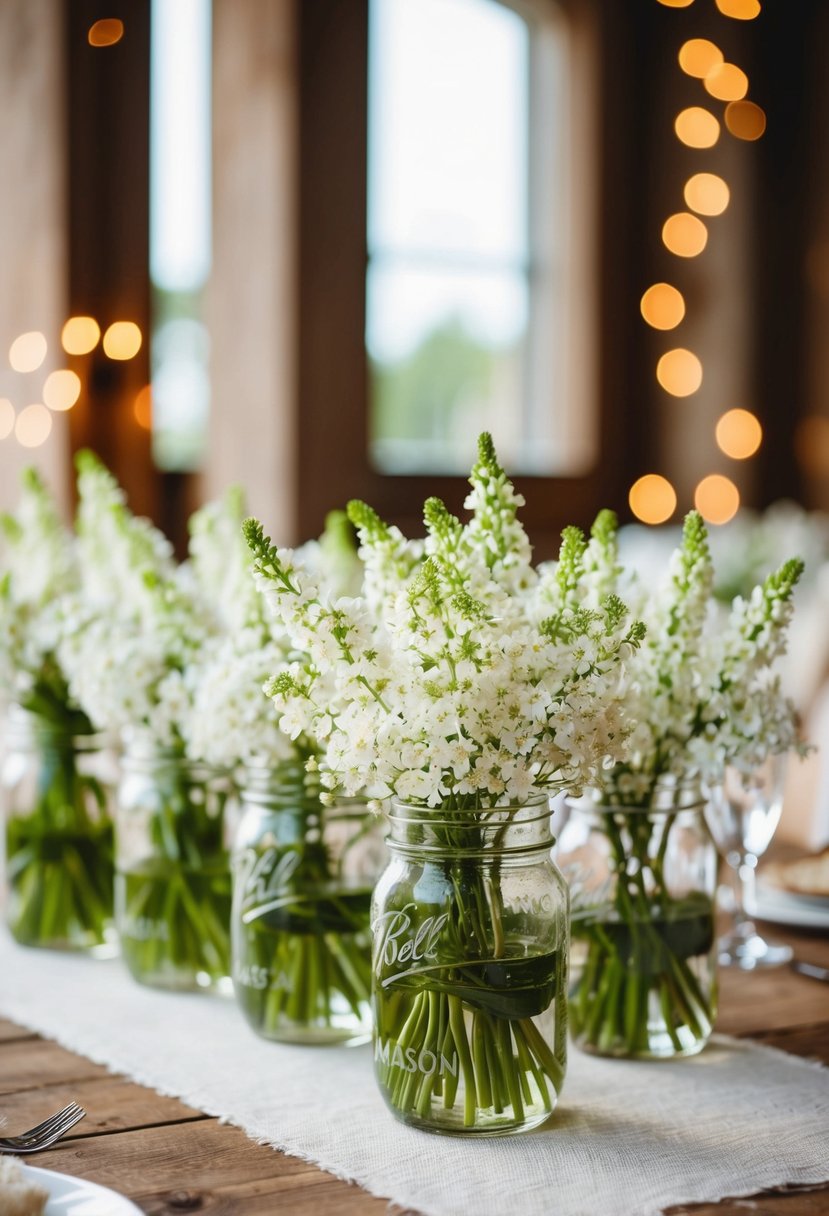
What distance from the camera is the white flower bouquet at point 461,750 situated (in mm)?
802

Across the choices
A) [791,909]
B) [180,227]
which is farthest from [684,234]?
[791,909]

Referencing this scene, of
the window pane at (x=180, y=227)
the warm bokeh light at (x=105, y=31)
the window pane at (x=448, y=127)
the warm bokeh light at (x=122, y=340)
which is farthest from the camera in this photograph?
the window pane at (x=448, y=127)

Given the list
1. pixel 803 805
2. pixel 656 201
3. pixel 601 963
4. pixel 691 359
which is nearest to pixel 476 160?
pixel 656 201

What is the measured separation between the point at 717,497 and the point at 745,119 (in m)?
1.03

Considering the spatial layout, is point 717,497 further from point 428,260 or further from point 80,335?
point 80,335

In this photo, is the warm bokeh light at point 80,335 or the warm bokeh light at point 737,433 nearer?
the warm bokeh light at point 80,335

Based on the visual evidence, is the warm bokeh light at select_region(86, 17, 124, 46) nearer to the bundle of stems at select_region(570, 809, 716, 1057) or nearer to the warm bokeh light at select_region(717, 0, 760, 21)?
the warm bokeh light at select_region(717, 0, 760, 21)

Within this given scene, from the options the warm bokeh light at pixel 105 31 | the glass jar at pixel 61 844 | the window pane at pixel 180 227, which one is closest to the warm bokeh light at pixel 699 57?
the window pane at pixel 180 227

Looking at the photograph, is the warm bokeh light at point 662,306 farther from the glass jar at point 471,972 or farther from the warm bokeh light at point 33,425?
the glass jar at point 471,972

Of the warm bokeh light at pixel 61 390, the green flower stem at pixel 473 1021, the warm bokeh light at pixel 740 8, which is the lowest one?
the green flower stem at pixel 473 1021

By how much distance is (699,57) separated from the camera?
3816 millimetres

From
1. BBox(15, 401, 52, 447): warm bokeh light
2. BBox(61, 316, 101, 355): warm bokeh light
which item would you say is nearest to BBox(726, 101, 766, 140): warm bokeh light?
BBox(61, 316, 101, 355): warm bokeh light

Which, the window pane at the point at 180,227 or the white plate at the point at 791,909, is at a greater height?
the window pane at the point at 180,227

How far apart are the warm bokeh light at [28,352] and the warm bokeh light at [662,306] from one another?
71.0 inches
